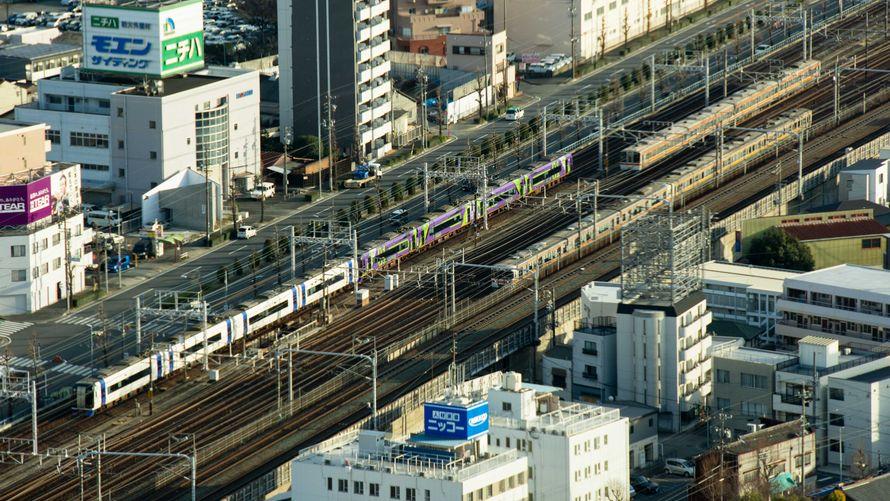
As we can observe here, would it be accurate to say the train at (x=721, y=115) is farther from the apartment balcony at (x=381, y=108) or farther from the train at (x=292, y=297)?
the apartment balcony at (x=381, y=108)

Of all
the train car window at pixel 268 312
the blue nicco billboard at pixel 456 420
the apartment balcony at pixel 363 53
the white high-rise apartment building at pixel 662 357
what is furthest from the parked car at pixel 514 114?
the blue nicco billboard at pixel 456 420

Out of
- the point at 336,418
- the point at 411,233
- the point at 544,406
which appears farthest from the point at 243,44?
the point at 544,406

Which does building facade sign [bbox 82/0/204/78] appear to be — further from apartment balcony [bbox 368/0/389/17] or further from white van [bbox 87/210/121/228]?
apartment balcony [bbox 368/0/389/17]

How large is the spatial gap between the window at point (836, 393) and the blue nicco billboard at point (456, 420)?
1479cm

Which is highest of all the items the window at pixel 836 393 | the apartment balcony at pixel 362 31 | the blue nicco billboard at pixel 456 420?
the apartment balcony at pixel 362 31

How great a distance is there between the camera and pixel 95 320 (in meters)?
83.9

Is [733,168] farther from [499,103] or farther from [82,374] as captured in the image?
[82,374]

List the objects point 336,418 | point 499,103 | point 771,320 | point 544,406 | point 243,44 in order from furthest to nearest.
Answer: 1. point 243,44
2. point 499,103
3. point 771,320
4. point 336,418
5. point 544,406

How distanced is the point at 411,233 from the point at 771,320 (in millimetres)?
16151

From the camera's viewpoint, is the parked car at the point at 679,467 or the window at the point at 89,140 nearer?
the parked car at the point at 679,467

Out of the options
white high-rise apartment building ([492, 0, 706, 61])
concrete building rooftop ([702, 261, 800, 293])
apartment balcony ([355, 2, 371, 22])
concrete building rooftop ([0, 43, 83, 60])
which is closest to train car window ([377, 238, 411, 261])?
concrete building rooftop ([702, 261, 800, 293])

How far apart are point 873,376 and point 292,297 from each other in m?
22.4

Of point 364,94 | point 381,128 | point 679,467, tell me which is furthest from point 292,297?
point 381,128

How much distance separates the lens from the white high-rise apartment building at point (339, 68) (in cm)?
10381
